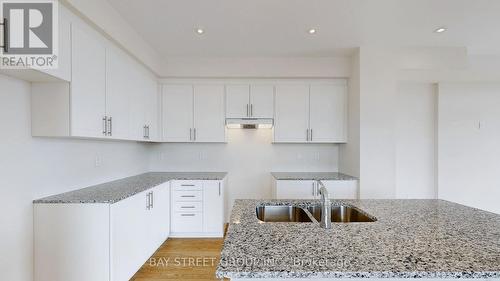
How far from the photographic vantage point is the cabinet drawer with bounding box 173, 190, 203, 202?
3615 millimetres

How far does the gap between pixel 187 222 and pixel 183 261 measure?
2.36 ft

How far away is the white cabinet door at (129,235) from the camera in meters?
2.10

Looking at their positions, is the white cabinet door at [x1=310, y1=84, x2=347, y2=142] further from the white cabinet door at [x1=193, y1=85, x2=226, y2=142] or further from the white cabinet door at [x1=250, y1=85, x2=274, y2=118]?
the white cabinet door at [x1=193, y1=85, x2=226, y2=142]

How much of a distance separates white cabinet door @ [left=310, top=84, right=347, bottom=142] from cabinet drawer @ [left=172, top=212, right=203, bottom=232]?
2006mm

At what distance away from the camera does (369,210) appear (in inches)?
69.7

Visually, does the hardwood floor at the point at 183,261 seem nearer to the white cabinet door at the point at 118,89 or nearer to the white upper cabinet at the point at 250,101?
the white cabinet door at the point at 118,89

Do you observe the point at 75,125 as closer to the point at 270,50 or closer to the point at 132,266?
the point at 132,266

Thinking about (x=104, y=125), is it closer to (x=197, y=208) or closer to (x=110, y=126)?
(x=110, y=126)

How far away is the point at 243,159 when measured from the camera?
4.33m

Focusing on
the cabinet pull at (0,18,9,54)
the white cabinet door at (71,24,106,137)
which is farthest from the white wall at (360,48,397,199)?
the cabinet pull at (0,18,9,54)

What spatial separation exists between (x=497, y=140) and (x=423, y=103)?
1.20 meters

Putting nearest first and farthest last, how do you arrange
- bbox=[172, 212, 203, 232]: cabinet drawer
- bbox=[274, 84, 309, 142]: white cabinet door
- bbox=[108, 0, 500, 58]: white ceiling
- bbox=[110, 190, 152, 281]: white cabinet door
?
bbox=[110, 190, 152, 281]: white cabinet door, bbox=[108, 0, 500, 58]: white ceiling, bbox=[172, 212, 203, 232]: cabinet drawer, bbox=[274, 84, 309, 142]: white cabinet door

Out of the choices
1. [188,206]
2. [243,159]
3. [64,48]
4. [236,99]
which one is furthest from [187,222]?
[64,48]

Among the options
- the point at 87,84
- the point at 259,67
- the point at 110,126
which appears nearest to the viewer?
the point at 87,84
